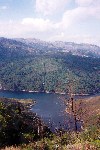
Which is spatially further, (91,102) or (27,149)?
(91,102)

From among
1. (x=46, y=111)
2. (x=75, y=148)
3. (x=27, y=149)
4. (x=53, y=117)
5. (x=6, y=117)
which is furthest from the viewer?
(x=46, y=111)

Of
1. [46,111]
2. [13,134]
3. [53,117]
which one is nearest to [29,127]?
[13,134]

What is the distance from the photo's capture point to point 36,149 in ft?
76.9

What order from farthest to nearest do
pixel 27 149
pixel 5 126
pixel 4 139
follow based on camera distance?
pixel 5 126 < pixel 4 139 < pixel 27 149

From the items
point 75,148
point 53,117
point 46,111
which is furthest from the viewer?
point 46,111

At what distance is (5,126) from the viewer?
41.2 metres

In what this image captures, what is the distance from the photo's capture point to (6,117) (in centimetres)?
4591

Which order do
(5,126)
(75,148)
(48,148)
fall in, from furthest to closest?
(5,126) → (48,148) → (75,148)

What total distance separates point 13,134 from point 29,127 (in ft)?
30.3

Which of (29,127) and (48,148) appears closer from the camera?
(48,148)

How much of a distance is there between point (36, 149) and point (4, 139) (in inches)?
615

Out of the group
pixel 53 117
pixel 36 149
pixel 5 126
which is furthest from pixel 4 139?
pixel 53 117

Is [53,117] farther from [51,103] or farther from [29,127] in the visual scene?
[29,127]

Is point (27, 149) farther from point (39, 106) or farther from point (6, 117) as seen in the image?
point (39, 106)
